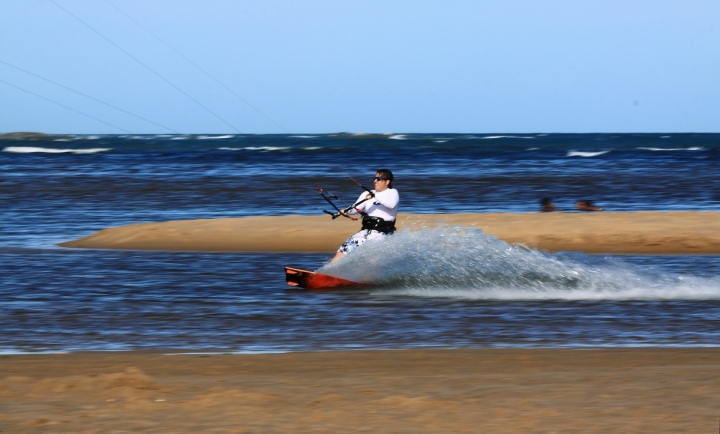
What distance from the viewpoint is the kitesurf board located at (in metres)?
15.0

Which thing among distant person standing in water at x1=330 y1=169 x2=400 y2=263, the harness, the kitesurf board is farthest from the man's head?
the kitesurf board

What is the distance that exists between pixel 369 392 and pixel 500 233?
15.2 meters

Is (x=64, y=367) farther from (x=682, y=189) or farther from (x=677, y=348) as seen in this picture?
(x=682, y=189)

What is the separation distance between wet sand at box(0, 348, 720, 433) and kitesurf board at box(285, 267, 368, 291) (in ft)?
17.1

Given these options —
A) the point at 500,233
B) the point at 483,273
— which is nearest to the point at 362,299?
the point at 483,273

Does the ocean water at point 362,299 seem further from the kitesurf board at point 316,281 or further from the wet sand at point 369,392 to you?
the wet sand at point 369,392

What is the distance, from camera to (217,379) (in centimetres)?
831

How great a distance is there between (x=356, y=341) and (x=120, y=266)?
855cm

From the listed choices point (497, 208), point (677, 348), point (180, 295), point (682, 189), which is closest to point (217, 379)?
point (677, 348)

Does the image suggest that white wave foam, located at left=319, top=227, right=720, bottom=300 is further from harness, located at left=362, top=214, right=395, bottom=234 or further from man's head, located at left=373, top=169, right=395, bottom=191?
man's head, located at left=373, top=169, right=395, bottom=191

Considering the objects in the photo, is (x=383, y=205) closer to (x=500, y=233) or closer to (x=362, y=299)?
(x=362, y=299)

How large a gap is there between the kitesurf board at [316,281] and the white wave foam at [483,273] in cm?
9

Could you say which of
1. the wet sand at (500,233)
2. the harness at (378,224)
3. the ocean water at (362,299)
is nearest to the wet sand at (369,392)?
the ocean water at (362,299)

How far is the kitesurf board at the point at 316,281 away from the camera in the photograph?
14953 mm
